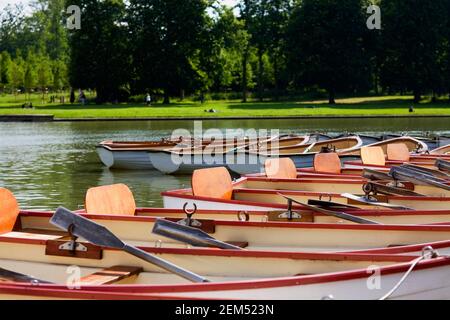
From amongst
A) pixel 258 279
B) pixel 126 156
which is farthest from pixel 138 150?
pixel 258 279

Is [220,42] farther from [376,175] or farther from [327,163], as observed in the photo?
[376,175]

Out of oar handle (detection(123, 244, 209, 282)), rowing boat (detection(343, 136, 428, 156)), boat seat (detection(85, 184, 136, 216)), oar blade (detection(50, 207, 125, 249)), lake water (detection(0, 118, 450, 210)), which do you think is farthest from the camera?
rowing boat (detection(343, 136, 428, 156))

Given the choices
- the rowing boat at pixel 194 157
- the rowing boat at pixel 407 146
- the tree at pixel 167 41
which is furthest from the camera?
the tree at pixel 167 41

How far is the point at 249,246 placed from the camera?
9016 mm

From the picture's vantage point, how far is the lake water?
19969 millimetres

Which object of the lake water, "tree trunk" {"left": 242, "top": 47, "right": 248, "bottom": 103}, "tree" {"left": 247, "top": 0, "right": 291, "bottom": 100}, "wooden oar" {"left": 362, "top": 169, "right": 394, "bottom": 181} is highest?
"tree" {"left": 247, "top": 0, "right": 291, "bottom": 100}

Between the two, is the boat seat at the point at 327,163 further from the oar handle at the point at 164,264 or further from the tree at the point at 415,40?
the tree at the point at 415,40

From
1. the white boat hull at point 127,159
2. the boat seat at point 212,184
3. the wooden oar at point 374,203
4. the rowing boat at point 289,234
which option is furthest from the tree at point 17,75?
the rowing boat at point 289,234

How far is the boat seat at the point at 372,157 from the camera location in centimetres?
1698

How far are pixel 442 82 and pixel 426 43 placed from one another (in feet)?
13.5

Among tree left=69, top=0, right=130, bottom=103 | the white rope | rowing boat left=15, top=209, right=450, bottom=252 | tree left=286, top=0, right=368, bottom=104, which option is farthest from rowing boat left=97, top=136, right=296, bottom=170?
tree left=69, top=0, right=130, bottom=103

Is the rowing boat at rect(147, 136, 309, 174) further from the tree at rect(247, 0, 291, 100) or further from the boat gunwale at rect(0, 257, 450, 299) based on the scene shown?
the tree at rect(247, 0, 291, 100)

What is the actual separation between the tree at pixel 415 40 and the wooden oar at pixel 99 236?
212 feet

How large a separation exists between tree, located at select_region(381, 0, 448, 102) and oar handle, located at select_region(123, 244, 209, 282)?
6482cm
